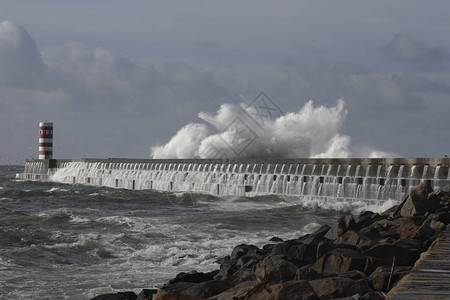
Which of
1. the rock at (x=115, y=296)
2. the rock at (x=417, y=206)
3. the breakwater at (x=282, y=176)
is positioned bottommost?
the rock at (x=115, y=296)

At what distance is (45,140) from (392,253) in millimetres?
48224

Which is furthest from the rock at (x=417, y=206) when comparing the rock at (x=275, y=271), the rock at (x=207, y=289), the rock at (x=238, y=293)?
the rock at (x=238, y=293)

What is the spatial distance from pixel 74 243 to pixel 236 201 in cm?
1183

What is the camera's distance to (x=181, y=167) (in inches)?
1405

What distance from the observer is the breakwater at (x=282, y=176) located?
67.3 feet

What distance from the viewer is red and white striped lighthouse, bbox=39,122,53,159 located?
53156 mm

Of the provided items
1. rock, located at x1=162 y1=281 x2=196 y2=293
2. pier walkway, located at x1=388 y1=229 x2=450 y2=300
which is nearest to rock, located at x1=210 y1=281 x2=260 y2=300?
rock, located at x1=162 y1=281 x2=196 y2=293

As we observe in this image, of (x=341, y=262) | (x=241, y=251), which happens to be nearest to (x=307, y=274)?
(x=341, y=262)

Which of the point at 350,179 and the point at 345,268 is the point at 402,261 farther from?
the point at 350,179

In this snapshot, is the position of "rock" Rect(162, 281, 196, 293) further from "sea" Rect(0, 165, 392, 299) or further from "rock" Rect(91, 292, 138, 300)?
"sea" Rect(0, 165, 392, 299)

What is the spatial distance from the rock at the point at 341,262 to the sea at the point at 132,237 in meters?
2.89

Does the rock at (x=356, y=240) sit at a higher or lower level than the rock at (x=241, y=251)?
higher

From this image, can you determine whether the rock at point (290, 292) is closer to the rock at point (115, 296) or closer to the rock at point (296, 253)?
the rock at point (115, 296)

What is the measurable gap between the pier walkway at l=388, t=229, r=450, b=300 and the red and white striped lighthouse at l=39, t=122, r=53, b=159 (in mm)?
48342
